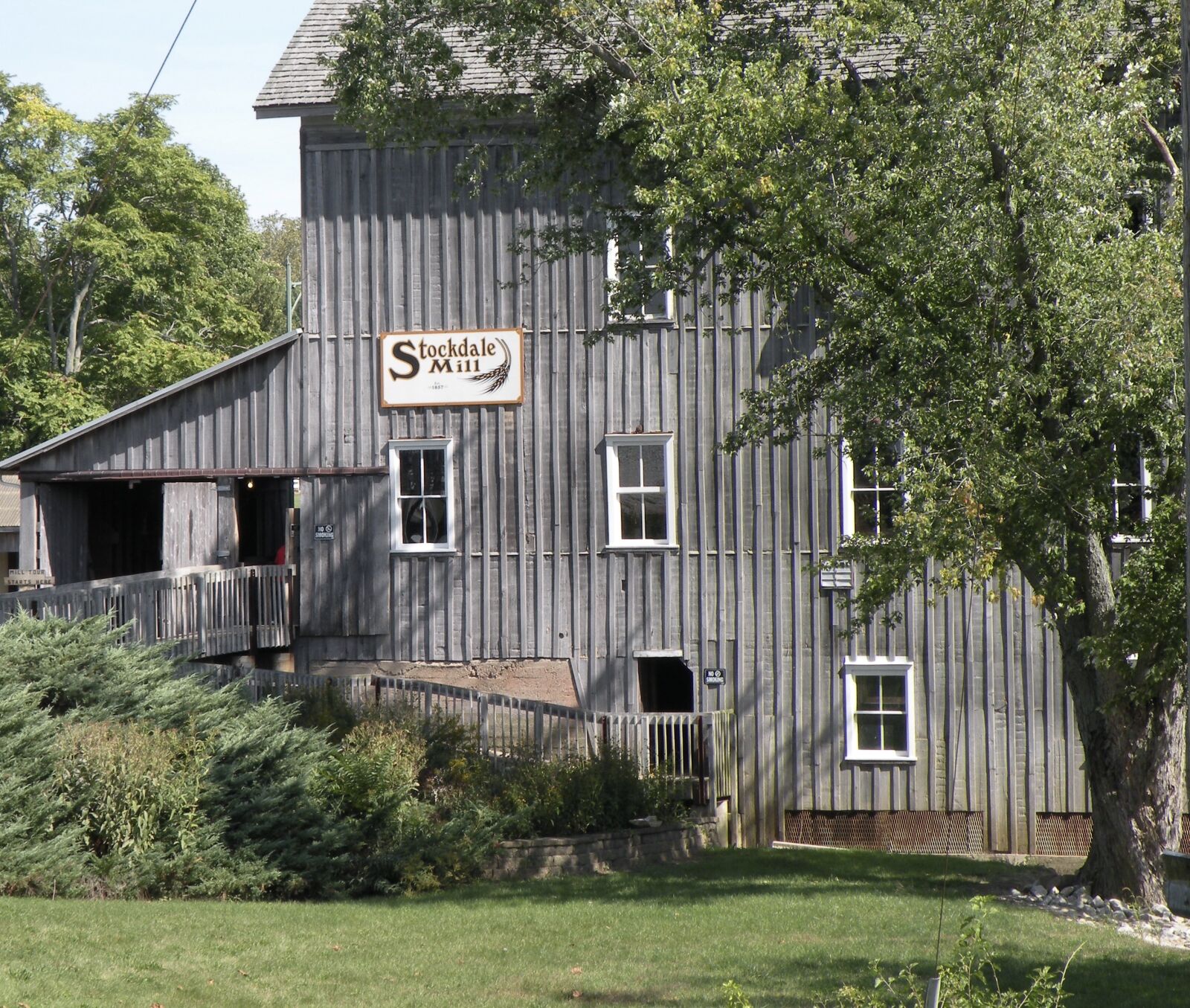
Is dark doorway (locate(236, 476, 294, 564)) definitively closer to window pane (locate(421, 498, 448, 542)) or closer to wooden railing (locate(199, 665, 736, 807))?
window pane (locate(421, 498, 448, 542))

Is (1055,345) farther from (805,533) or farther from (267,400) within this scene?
(267,400)

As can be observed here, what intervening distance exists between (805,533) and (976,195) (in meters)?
8.31

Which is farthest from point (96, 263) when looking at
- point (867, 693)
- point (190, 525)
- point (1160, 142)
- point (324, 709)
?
point (1160, 142)

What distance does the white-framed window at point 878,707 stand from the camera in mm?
20375

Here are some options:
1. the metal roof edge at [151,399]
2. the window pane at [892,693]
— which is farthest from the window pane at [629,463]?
the metal roof edge at [151,399]

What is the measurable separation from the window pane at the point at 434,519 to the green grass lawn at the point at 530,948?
736 cm

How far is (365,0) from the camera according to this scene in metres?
16.2

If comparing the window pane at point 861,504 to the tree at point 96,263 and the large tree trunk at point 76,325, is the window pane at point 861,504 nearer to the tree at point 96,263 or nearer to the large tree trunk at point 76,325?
the tree at point 96,263

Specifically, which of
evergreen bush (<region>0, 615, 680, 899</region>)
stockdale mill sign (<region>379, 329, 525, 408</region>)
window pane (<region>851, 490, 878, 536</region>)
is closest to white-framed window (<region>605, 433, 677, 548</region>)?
stockdale mill sign (<region>379, 329, 525, 408</region>)

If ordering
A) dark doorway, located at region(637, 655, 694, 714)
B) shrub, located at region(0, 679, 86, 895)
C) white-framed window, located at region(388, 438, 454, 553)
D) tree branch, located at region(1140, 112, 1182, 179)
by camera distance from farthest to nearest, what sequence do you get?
dark doorway, located at region(637, 655, 694, 714)
white-framed window, located at region(388, 438, 454, 553)
tree branch, located at region(1140, 112, 1182, 179)
shrub, located at region(0, 679, 86, 895)

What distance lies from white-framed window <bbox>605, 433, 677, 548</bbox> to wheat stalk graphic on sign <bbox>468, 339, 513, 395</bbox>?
6.19ft

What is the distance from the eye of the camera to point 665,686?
24.4 m

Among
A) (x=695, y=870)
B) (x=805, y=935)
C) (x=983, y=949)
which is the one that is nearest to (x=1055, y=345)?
(x=805, y=935)

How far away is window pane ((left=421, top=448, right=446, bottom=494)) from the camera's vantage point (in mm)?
21031
